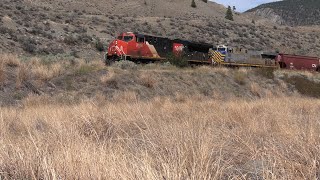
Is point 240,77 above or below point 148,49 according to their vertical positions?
below

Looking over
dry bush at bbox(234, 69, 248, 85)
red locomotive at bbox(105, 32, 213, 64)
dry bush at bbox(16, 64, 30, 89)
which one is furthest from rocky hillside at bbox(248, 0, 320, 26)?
dry bush at bbox(16, 64, 30, 89)

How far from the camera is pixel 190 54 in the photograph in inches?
1485

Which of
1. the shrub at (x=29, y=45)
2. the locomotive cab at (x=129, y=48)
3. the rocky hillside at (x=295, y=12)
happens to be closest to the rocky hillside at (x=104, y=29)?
the shrub at (x=29, y=45)

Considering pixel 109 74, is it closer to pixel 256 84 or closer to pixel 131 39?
pixel 131 39

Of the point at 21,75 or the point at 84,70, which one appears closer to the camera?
the point at 21,75

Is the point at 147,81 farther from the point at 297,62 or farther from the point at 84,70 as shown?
the point at 297,62

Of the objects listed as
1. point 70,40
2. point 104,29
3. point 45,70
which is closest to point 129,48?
point 45,70

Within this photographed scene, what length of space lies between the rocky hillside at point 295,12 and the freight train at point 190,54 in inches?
3993

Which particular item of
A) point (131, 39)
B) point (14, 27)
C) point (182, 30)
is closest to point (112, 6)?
point (182, 30)

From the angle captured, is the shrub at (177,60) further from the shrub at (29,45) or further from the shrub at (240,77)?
the shrub at (29,45)

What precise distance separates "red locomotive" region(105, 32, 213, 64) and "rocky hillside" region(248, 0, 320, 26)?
113 meters

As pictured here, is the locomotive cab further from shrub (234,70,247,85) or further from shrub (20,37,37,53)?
shrub (20,37,37,53)

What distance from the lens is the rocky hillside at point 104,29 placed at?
40.2 meters

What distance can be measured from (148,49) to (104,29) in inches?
908
